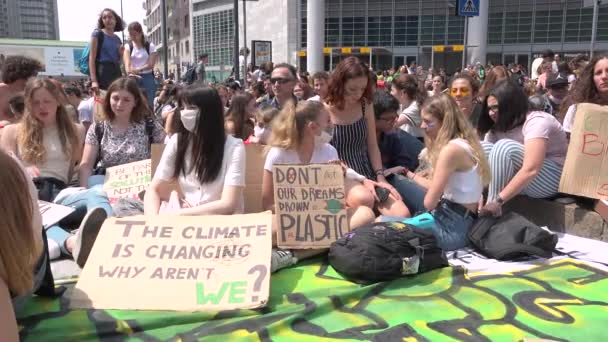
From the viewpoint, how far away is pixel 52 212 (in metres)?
4.25

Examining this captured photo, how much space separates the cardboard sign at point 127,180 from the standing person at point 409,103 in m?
3.05

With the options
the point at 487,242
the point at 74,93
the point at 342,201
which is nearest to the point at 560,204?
the point at 487,242

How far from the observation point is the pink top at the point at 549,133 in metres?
4.38

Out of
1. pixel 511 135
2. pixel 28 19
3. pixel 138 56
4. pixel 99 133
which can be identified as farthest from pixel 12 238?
pixel 28 19

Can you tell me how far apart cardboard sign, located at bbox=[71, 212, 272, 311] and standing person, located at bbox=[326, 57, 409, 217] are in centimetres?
161

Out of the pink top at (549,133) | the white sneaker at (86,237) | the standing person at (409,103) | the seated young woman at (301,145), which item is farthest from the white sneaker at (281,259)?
the standing person at (409,103)

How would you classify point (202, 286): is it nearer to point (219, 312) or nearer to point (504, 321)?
point (219, 312)

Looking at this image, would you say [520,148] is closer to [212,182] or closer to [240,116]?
[212,182]

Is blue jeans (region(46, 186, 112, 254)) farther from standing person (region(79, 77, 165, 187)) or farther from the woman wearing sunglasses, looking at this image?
the woman wearing sunglasses

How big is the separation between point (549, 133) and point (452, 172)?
116 cm

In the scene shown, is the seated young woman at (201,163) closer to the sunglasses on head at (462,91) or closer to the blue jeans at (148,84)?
the sunglasses on head at (462,91)

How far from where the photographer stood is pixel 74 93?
9.36m

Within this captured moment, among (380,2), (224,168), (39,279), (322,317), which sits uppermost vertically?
(380,2)

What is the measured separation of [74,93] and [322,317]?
7.85m
